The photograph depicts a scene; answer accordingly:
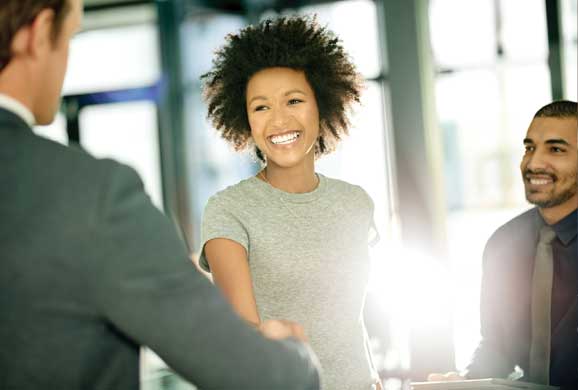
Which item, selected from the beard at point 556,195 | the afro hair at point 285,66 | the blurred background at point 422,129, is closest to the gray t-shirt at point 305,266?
the afro hair at point 285,66

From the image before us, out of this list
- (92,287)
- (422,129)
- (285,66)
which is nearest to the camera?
(92,287)

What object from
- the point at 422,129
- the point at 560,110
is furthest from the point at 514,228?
the point at 422,129

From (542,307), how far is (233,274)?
1.88 ft

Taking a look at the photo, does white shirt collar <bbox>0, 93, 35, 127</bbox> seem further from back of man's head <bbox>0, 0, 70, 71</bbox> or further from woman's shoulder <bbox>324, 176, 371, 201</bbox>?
woman's shoulder <bbox>324, 176, 371, 201</bbox>

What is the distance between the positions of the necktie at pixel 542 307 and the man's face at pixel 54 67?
0.92m

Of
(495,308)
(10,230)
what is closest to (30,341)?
(10,230)

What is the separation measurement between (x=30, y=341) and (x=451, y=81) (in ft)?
12.7

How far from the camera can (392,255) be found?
4.29m

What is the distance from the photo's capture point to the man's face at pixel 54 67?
0.75m

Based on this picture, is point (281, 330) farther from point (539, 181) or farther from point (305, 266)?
point (539, 181)

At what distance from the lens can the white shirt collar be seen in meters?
0.72

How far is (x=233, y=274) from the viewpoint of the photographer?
1.20 m

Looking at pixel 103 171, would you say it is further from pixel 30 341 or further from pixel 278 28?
pixel 278 28

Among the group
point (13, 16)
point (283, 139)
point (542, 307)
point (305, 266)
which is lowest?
point (542, 307)
